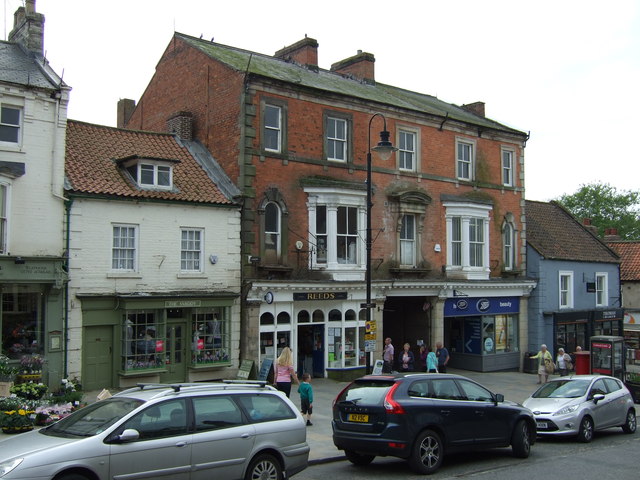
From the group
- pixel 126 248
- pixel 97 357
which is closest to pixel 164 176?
pixel 126 248

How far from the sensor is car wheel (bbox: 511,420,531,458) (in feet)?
44.5

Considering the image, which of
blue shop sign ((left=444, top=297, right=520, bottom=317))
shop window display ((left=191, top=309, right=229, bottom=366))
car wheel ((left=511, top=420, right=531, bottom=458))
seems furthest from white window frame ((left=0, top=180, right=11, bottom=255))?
blue shop sign ((left=444, top=297, right=520, bottom=317))

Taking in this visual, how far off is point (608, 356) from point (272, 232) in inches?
514

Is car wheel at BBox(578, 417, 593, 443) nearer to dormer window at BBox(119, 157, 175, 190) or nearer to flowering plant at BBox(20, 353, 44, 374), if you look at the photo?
dormer window at BBox(119, 157, 175, 190)

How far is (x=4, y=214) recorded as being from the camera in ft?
57.7

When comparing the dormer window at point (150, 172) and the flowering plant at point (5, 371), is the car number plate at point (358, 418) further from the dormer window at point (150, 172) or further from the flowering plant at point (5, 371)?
the dormer window at point (150, 172)

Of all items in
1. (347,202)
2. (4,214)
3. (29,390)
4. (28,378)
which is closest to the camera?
(29,390)

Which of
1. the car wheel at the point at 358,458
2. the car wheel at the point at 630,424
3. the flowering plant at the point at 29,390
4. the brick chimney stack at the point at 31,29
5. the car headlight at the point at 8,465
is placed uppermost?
the brick chimney stack at the point at 31,29

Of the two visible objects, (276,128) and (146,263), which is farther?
(276,128)

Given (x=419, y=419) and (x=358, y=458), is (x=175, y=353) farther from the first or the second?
(x=419, y=419)

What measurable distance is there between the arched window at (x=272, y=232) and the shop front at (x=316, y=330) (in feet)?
3.97

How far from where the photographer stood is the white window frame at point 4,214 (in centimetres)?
1744

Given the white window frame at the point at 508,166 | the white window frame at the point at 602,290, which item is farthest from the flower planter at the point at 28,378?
the white window frame at the point at 602,290

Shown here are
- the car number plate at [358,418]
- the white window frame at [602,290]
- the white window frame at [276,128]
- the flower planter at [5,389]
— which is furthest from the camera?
the white window frame at [602,290]
